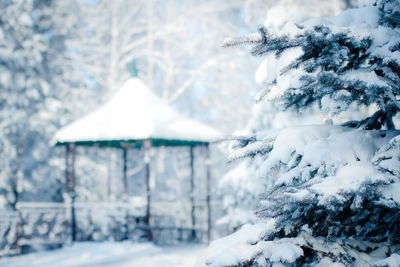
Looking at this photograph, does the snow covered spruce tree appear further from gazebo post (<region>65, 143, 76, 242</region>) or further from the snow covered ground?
gazebo post (<region>65, 143, 76, 242</region>)

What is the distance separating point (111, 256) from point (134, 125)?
11.6ft

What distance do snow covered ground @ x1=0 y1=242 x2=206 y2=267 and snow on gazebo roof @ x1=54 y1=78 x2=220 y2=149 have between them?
2.98 m

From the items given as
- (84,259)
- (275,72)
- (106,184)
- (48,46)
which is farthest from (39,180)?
(275,72)

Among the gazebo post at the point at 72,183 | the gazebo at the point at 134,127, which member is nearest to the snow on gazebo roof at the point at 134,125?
the gazebo at the point at 134,127

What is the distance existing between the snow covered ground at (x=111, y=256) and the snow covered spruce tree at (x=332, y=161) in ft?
17.6

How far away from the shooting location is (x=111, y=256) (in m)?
8.84

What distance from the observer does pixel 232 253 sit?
2283 millimetres

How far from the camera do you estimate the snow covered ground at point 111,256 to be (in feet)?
26.7

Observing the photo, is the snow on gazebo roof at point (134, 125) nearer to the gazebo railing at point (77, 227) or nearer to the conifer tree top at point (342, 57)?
the gazebo railing at point (77, 227)

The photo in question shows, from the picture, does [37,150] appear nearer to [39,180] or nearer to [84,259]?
[39,180]

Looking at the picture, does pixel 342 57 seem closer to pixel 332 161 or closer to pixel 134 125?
pixel 332 161

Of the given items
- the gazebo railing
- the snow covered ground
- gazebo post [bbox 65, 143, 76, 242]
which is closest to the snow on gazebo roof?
gazebo post [bbox 65, 143, 76, 242]

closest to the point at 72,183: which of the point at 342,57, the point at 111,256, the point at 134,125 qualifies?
the point at 134,125

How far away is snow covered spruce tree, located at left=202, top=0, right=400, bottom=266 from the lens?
7.07 feet
